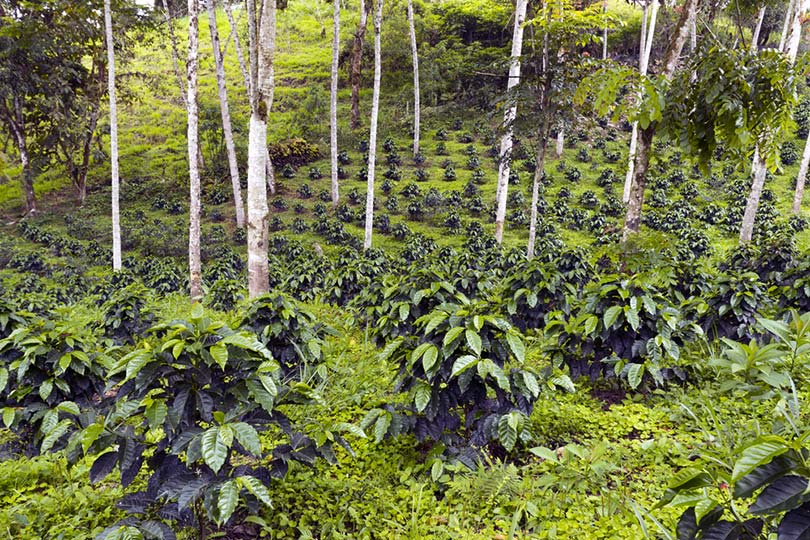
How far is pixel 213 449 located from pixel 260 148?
15.1 feet

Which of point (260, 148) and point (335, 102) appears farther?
point (335, 102)

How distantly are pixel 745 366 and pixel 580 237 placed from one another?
1300cm

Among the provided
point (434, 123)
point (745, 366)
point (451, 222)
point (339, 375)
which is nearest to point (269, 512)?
point (339, 375)

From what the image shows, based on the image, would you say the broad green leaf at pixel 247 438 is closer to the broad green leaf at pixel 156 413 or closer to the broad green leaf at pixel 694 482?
the broad green leaf at pixel 156 413

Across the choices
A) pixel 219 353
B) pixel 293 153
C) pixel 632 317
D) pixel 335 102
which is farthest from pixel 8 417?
pixel 293 153

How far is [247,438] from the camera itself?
2.10 metres

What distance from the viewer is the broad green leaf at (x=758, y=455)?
134cm

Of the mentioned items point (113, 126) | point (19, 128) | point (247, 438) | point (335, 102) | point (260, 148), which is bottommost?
point (247, 438)

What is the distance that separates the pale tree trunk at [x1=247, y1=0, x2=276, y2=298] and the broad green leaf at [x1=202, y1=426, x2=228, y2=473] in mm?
3851

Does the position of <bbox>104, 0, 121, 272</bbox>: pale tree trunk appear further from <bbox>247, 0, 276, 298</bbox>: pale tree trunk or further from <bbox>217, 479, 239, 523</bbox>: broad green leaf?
<bbox>217, 479, 239, 523</bbox>: broad green leaf

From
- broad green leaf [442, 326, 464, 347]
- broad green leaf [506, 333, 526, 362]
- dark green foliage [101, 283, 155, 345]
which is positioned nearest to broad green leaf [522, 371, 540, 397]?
broad green leaf [506, 333, 526, 362]

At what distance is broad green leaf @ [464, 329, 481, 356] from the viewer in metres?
2.83

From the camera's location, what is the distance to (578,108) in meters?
8.43

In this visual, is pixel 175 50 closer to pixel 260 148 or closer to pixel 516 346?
pixel 260 148
